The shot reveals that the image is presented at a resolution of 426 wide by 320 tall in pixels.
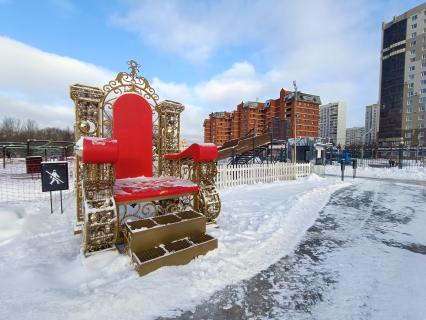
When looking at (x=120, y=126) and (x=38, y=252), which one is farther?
(x=120, y=126)

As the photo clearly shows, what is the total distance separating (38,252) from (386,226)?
5675 mm

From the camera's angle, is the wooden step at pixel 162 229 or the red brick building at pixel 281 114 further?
the red brick building at pixel 281 114

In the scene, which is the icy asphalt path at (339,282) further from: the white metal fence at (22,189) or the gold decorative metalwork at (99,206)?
the white metal fence at (22,189)

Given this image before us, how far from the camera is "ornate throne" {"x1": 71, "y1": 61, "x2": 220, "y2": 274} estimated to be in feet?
7.81

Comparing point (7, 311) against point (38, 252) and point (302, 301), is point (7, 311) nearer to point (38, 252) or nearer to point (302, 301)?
point (38, 252)

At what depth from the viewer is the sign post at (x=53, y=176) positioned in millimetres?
4215

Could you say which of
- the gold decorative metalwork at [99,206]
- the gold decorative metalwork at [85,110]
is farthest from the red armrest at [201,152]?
the gold decorative metalwork at [85,110]

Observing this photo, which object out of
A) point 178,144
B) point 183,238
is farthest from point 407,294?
point 178,144

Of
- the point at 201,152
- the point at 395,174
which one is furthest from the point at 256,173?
the point at 395,174

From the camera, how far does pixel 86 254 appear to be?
2.40 m

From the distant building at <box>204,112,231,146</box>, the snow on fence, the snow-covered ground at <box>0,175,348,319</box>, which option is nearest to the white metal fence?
the snow-covered ground at <box>0,175,348,319</box>

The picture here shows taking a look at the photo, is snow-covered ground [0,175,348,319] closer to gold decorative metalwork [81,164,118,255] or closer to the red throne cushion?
gold decorative metalwork [81,164,118,255]

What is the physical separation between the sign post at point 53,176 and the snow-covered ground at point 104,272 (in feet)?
2.09

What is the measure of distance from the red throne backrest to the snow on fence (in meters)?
4.88
